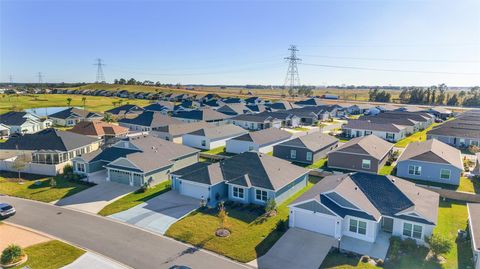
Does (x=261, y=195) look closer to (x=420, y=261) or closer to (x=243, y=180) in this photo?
(x=243, y=180)

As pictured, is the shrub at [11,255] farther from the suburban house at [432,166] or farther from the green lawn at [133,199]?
the suburban house at [432,166]

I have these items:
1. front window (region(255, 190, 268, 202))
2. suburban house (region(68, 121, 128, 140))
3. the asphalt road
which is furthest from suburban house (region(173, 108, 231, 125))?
the asphalt road

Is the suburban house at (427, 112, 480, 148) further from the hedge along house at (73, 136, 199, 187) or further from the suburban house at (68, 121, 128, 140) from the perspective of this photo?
the suburban house at (68, 121, 128, 140)

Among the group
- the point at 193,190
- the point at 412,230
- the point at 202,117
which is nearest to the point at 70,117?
the point at 202,117

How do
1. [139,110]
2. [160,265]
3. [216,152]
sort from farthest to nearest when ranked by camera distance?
1. [139,110]
2. [216,152]
3. [160,265]

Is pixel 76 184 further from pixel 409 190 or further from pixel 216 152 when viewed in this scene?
pixel 409 190

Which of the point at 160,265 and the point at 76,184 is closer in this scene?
the point at 160,265

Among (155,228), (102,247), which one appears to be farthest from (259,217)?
(102,247)
